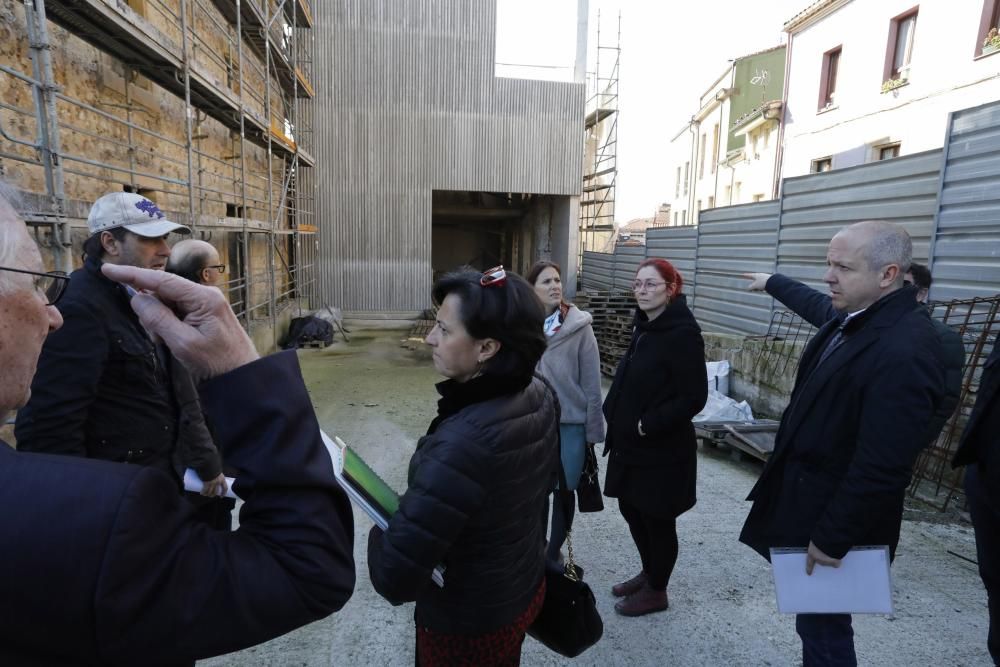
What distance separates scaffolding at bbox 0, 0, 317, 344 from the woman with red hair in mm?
2505

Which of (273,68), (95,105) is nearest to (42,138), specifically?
(95,105)

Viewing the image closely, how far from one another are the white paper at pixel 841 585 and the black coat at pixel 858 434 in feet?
0.23

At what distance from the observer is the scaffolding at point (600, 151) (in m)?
15.7

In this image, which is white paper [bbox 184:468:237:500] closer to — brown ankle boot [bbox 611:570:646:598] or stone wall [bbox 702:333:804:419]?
brown ankle boot [bbox 611:570:646:598]

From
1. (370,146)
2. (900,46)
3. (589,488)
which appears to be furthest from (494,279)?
(370,146)

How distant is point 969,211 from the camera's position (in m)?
4.66

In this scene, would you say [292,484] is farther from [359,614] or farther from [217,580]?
[359,614]

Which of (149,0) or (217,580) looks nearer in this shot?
(217,580)

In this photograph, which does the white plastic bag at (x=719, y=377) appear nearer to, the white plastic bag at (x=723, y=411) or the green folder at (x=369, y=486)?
the white plastic bag at (x=723, y=411)

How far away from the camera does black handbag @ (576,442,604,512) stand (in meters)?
3.13

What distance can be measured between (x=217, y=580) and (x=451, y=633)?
1.09m

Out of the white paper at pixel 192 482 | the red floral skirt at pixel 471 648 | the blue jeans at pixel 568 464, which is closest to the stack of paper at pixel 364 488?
the red floral skirt at pixel 471 648

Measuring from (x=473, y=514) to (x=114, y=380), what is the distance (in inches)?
60.4

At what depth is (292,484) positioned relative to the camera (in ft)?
2.73
